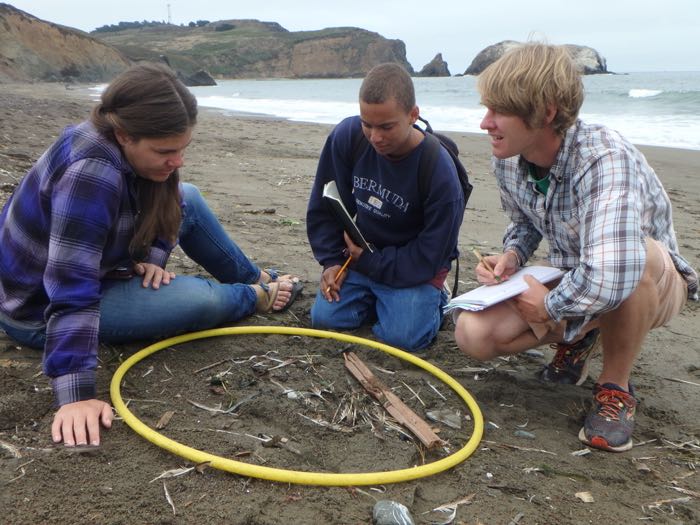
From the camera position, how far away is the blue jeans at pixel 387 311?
3920 mm

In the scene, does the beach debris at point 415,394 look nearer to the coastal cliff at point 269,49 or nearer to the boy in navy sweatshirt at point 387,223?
the boy in navy sweatshirt at point 387,223

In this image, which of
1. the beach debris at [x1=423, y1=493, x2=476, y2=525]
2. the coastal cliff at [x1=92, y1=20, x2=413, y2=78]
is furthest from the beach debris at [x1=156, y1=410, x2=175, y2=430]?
the coastal cliff at [x1=92, y1=20, x2=413, y2=78]

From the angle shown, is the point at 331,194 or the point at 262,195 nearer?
the point at 331,194

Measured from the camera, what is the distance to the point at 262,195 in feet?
24.0

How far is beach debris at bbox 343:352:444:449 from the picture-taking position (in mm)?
2838

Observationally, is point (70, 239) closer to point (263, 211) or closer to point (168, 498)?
point (168, 498)

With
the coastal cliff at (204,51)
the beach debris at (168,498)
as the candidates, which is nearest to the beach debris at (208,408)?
the beach debris at (168,498)

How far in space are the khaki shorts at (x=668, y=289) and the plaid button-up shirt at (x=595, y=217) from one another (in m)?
0.08

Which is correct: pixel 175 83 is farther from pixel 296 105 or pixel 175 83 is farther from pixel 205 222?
pixel 296 105

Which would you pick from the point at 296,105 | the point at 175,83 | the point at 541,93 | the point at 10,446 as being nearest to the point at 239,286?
the point at 175,83

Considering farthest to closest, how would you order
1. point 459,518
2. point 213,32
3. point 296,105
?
point 213,32 < point 296,105 < point 459,518

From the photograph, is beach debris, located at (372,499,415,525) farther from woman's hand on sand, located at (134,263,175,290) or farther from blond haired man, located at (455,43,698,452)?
woman's hand on sand, located at (134,263,175,290)

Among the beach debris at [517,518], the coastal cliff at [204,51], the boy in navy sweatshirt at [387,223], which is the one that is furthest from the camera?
the coastal cliff at [204,51]

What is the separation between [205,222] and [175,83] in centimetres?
123
